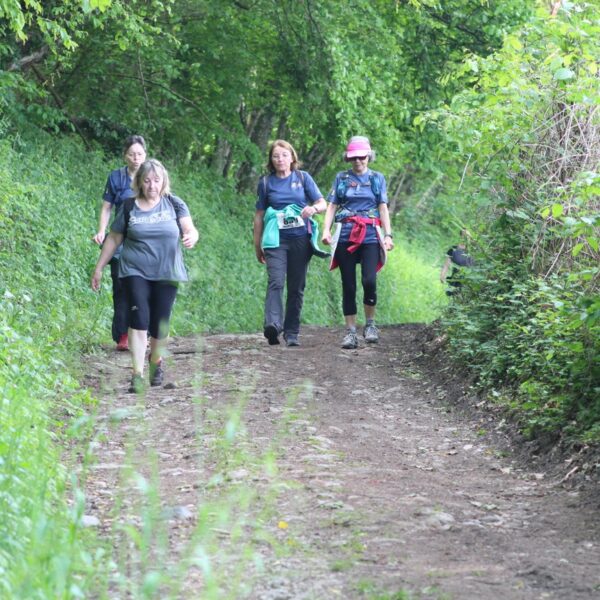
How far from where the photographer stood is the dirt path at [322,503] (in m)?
4.61

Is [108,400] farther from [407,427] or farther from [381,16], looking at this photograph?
[381,16]

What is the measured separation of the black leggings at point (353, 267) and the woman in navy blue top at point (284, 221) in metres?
0.41

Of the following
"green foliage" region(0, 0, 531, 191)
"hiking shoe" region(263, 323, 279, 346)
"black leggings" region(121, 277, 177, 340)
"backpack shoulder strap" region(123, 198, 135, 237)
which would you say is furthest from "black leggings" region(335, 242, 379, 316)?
"green foliage" region(0, 0, 531, 191)

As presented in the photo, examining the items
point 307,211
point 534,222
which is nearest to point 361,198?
point 307,211

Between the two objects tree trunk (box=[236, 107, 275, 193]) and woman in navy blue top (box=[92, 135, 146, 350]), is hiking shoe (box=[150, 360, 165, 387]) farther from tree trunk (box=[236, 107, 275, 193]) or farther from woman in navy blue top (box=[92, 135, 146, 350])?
tree trunk (box=[236, 107, 275, 193])

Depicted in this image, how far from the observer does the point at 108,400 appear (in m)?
8.81

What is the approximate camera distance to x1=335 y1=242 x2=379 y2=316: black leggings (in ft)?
40.5

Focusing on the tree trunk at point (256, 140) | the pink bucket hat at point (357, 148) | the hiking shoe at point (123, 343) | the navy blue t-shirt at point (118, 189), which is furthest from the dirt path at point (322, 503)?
the tree trunk at point (256, 140)

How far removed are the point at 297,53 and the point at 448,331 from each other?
9968mm

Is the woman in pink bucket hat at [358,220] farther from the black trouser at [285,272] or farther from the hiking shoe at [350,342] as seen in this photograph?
the black trouser at [285,272]

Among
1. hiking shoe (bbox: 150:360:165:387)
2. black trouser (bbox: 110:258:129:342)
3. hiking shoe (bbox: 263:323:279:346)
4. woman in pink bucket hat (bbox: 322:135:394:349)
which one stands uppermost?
woman in pink bucket hat (bbox: 322:135:394:349)

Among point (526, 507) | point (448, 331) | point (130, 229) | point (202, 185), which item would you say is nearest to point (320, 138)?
point (202, 185)

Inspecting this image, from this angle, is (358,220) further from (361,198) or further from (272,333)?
(272,333)

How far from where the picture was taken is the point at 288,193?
1199 centimetres
